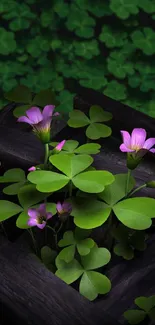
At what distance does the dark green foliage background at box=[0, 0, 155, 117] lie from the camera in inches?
105

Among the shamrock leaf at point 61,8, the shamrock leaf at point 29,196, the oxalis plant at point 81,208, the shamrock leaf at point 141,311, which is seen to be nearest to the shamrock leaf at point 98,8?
the shamrock leaf at point 61,8

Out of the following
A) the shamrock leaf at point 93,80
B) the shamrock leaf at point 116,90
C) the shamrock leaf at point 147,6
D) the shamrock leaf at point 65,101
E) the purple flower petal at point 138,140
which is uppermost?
the purple flower petal at point 138,140

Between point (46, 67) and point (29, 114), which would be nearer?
point (29, 114)

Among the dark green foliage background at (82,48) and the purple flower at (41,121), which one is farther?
the dark green foliage background at (82,48)

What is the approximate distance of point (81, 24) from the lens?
2.70 meters

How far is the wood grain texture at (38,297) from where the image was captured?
3.52 feet

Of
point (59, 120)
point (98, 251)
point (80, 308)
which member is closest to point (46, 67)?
point (59, 120)

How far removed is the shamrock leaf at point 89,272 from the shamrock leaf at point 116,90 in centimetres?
154

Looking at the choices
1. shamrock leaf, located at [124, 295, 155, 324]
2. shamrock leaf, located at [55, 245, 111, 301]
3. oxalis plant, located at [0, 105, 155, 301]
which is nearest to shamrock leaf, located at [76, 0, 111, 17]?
oxalis plant, located at [0, 105, 155, 301]

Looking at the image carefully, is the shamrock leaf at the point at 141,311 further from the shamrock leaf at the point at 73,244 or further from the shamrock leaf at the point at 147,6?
the shamrock leaf at the point at 147,6

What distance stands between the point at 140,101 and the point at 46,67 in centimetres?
53

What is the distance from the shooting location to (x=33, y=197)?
4.15 ft

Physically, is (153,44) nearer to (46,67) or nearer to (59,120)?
(46,67)

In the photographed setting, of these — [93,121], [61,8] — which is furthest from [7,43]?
[93,121]
